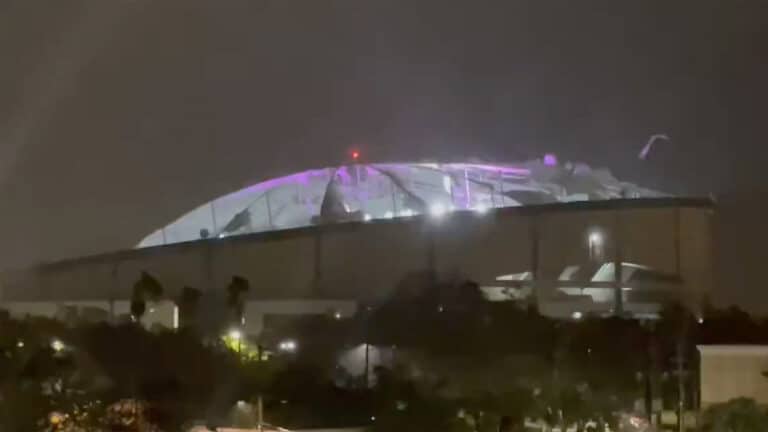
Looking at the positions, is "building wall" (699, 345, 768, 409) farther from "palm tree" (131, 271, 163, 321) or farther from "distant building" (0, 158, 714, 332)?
"palm tree" (131, 271, 163, 321)

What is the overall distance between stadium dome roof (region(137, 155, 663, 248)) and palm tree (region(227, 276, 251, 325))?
60cm

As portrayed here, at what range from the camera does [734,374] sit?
448cm

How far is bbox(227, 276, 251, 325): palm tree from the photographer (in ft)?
18.6

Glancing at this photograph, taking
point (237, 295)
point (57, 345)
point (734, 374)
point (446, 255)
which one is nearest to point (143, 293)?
point (237, 295)

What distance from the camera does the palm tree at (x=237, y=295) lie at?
567 centimetres

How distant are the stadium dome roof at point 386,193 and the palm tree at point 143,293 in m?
0.36

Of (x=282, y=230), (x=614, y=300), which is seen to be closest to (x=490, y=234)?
(x=614, y=300)

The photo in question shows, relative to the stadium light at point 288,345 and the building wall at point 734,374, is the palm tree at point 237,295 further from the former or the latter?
the building wall at point 734,374

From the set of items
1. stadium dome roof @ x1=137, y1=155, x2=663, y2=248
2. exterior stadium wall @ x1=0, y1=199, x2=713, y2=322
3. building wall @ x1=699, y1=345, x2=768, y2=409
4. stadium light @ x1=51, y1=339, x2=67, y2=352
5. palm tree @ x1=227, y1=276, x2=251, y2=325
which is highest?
stadium dome roof @ x1=137, y1=155, x2=663, y2=248

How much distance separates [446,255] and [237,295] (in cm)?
173

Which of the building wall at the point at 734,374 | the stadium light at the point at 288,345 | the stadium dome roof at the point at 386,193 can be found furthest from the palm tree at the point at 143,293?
the building wall at the point at 734,374

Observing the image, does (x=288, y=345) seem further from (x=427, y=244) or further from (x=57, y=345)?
(x=427, y=244)

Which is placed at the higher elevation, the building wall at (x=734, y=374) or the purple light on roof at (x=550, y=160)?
the purple light on roof at (x=550, y=160)

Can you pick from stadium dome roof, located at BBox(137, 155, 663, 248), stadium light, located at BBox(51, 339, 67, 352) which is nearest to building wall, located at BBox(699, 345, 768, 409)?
stadium dome roof, located at BBox(137, 155, 663, 248)
